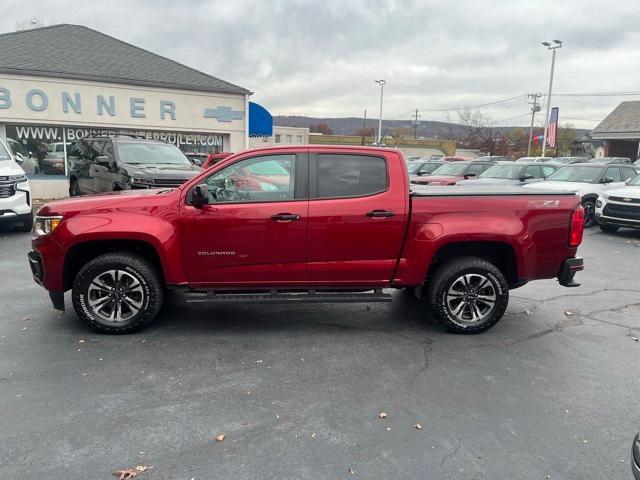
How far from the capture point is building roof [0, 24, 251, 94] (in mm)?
16359

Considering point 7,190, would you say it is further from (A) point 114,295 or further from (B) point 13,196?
(A) point 114,295

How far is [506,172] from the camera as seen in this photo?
53.4 ft

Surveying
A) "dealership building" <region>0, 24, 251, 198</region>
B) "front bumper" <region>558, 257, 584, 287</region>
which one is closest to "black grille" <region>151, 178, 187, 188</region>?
"front bumper" <region>558, 257, 584, 287</region>

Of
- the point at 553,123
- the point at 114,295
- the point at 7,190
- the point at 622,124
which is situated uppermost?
the point at 622,124

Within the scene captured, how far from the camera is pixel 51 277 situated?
473 centimetres

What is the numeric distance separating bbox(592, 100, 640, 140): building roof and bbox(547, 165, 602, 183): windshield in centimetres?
3454

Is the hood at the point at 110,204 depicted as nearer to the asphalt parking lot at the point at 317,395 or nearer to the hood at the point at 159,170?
the asphalt parking lot at the point at 317,395

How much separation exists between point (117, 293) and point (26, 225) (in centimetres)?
695

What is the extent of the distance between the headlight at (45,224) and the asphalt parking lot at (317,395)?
98cm

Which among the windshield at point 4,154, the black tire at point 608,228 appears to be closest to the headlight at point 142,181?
the windshield at point 4,154

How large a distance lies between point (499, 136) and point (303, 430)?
69917 mm

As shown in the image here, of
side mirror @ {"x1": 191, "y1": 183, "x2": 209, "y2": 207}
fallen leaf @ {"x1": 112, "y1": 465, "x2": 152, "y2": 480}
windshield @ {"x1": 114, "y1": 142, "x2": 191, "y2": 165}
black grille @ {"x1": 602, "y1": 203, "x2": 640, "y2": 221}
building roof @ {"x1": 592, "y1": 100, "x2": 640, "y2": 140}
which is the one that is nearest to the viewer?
fallen leaf @ {"x1": 112, "y1": 465, "x2": 152, "y2": 480}

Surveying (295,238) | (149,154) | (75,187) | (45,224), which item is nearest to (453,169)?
(149,154)

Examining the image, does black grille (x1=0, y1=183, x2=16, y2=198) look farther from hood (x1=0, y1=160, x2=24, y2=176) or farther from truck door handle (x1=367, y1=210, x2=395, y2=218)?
truck door handle (x1=367, y1=210, x2=395, y2=218)
